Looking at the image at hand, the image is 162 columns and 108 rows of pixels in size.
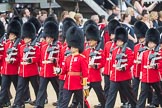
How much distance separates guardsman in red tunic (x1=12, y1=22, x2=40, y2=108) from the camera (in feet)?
27.5

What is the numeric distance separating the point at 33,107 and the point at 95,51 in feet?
4.82

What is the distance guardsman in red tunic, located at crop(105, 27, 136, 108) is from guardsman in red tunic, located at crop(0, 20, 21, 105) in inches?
63.9

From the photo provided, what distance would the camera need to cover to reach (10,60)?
8.51 meters

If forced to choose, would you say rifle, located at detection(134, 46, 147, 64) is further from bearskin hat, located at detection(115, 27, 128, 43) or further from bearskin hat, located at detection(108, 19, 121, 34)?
bearskin hat, located at detection(108, 19, 121, 34)

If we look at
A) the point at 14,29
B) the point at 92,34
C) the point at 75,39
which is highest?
the point at 14,29

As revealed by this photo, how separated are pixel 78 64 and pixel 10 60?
57.7 inches

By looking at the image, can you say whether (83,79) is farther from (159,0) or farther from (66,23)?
(159,0)

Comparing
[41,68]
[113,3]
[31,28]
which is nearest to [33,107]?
[41,68]

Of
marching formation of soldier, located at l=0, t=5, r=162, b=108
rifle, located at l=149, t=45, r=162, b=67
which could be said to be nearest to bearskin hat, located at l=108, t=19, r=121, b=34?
marching formation of soldier, located at l=0, t=5, r=162, b=108

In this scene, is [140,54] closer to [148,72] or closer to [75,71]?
[148,72]

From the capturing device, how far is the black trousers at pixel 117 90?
7910 mm

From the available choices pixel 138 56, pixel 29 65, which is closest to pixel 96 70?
pixel 138 56

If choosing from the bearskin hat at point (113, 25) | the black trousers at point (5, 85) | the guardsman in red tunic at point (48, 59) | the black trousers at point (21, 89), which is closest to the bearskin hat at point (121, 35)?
the bearskin hat at point (113, 25)

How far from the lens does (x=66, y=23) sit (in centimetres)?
912
